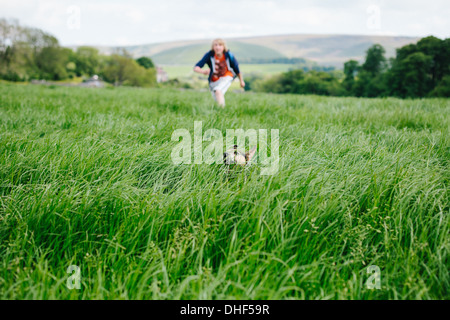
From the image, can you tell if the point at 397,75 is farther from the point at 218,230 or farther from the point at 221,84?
the point at 218,230

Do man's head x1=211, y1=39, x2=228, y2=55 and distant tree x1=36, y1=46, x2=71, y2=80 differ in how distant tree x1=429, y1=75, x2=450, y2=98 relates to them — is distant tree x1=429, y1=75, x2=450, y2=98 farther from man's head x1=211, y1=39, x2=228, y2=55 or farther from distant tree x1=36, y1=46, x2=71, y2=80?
distant tree x1=36, y1=46, x2=71, y2=80

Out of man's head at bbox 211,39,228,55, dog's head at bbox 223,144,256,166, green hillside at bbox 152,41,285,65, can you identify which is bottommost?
dog's head at bbox 223,144,256,166

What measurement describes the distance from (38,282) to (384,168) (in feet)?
7.97

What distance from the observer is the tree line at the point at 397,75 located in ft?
93.5

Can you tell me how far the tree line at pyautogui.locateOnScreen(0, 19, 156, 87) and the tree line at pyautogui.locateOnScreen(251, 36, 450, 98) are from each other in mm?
40843

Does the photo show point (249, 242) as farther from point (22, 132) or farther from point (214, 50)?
point (214, 50)

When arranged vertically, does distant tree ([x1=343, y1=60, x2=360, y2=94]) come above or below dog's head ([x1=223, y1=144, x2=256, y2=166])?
above

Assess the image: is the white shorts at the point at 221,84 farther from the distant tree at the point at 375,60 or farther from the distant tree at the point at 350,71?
the distant tree at the point at 350,71

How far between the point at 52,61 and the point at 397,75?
208 ft

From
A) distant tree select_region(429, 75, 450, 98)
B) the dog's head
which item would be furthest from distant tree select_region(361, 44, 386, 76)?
the dog's head

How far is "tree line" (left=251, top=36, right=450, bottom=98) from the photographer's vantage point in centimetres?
2850

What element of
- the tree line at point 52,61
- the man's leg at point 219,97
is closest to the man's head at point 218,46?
the man's leg at point 219,97

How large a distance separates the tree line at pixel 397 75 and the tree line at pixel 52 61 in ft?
134
